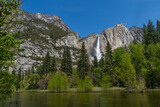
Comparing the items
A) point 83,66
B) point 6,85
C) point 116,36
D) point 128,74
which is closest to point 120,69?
point 128,74

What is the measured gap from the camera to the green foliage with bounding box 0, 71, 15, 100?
265 inches

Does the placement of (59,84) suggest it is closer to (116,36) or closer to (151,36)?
(151,36)

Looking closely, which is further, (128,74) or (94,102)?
(128,74)

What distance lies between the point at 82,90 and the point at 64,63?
26.4 meters

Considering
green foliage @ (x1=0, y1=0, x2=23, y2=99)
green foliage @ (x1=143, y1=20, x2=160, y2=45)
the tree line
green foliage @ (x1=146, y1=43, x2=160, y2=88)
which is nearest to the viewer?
green foliage @ (x1=0, y1=0, x2=23, y2=99)

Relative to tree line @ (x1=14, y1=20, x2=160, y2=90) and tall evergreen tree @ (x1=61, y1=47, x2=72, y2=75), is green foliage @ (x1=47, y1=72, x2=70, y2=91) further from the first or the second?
tall evergreen tree @ (x1=61, y1=47, x2=72, y2=75)

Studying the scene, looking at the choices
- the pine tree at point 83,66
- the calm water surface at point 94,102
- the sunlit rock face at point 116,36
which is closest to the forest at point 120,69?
the pine tree at point 83,66

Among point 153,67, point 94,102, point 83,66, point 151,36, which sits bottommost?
point 94,102

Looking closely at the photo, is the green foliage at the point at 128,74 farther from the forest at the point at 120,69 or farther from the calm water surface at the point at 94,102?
the calm water surface at the point at 94,102

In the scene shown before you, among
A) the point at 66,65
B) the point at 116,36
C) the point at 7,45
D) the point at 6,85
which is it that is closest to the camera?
the point at 7,45

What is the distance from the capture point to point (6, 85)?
7090mm

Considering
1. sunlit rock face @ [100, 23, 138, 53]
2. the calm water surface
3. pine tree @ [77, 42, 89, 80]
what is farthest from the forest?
sunlit rock face @ [100, 23, 138, 53]

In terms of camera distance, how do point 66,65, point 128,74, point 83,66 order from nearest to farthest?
point 128,74
point 83,66
point 66,65

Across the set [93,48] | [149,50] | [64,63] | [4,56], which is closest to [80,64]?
[64,63]
